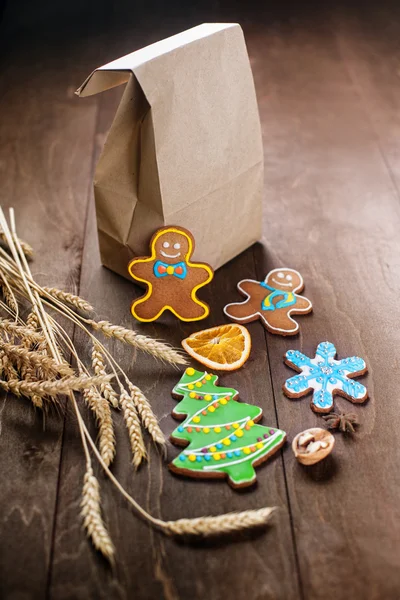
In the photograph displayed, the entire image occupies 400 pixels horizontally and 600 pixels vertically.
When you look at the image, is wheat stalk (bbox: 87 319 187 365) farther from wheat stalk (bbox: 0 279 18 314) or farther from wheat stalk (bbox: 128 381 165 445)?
wheat stalk (bbox: 0 279 18 314)

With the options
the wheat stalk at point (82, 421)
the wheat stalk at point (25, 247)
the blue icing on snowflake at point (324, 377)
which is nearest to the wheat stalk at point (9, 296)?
the wheat stalk at point (82, 421)

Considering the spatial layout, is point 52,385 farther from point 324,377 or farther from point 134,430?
point 324,377

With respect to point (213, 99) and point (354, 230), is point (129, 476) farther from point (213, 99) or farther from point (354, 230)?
point (354, 230)

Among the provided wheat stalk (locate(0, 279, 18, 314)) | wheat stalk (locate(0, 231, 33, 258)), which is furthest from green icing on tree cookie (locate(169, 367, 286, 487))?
wheat stalk (locate(0, 231, 33, 258))

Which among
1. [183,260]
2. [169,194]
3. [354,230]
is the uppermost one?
[169,194]

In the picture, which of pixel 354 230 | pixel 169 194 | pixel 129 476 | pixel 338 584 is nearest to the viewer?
pixel 338 584

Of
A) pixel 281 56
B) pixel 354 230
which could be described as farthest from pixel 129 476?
pixel 281 56

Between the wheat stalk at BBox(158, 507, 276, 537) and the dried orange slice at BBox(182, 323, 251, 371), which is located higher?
the wheat stalk at BBox(158, 507, 276, 537)
